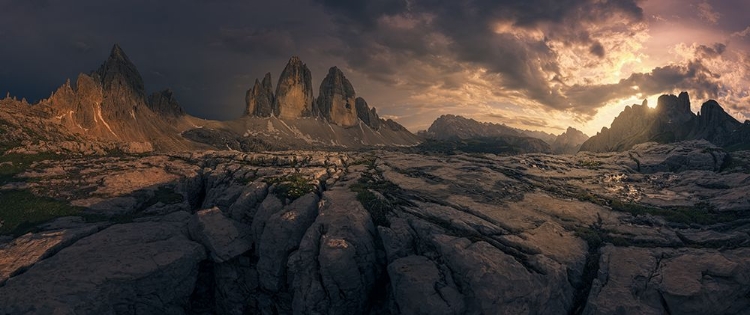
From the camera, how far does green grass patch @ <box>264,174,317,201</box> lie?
41.6 metres

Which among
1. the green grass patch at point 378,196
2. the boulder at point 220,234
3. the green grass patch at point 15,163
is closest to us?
the boulder at point 220,234

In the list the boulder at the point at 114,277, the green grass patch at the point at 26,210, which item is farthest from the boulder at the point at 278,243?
the green grass patch at the point at 26,210

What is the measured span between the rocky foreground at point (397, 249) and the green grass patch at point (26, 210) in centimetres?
108

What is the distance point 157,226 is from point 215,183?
685 inches

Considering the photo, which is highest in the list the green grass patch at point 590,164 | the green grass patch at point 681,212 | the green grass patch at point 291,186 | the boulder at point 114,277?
the green grass patch at point 590,164

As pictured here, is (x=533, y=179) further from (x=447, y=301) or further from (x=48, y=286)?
(x=48, y=286)

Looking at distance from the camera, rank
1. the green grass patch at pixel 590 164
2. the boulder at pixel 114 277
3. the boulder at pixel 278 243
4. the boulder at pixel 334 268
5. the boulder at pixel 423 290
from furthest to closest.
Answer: the green grass patch at pixel 590 164 < the boulder at pixel 278 243 < the boulder at pixel 334 268 < the boulder at pixel 114 277 < the boulder at pixel 423 290

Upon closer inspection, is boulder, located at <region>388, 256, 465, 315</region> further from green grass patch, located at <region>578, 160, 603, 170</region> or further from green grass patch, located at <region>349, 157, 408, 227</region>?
green grass patch, located at <region>578, 160, 603, 170</region>

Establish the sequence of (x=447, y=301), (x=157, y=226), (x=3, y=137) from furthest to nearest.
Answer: (x=3, y=137) < (x=157, y=226) < (x=447, y=301)

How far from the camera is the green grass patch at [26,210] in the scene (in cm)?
4233

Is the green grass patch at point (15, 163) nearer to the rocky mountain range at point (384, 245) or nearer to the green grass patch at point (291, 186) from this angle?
the rocky mountain range at point (384, 245)

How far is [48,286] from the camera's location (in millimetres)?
27859

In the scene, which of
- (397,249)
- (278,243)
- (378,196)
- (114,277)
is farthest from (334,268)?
(114,277)

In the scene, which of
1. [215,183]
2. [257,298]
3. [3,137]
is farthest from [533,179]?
[3,137]
